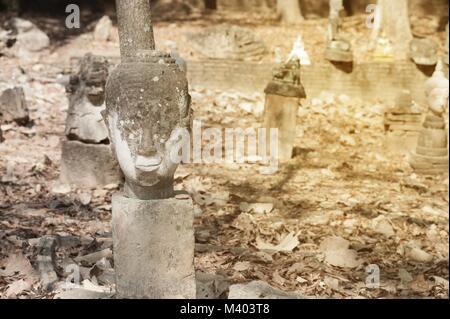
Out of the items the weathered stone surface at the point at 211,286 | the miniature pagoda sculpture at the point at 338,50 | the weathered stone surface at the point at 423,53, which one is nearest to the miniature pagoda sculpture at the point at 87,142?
the weathered stone surface at the point at 211,286

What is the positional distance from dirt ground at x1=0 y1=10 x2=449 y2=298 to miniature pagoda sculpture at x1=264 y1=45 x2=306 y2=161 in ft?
1.28

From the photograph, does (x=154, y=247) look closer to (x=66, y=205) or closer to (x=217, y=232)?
(x=217, y=232)

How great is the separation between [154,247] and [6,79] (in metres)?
8.35

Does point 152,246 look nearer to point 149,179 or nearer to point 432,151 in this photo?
point 149,179

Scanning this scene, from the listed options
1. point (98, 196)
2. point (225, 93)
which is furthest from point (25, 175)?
point (225, 93)

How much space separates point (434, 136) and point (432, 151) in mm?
243

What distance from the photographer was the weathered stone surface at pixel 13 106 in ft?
28.0

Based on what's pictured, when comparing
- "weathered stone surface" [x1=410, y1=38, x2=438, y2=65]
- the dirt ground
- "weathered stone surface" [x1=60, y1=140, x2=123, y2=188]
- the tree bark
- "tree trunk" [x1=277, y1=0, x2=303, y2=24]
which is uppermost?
"tree trunk" [x1=277, y1=0, x2=303, y2=24]

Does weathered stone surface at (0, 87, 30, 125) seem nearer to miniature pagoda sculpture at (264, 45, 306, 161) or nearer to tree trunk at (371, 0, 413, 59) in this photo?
miniature pagoda sculpture at (264, 45, 306, 161)

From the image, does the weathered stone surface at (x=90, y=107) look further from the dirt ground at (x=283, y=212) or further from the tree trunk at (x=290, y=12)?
the tree trunk at (x=290, y=12)

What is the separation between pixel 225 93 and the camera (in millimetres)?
11391

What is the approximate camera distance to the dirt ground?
4770mm

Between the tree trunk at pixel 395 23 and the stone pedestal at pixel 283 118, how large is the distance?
6.24 meters

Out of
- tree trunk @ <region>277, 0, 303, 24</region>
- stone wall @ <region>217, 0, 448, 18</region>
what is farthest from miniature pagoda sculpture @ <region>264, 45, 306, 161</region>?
stone wall @ <region>217, 0, 448, 18</region>
